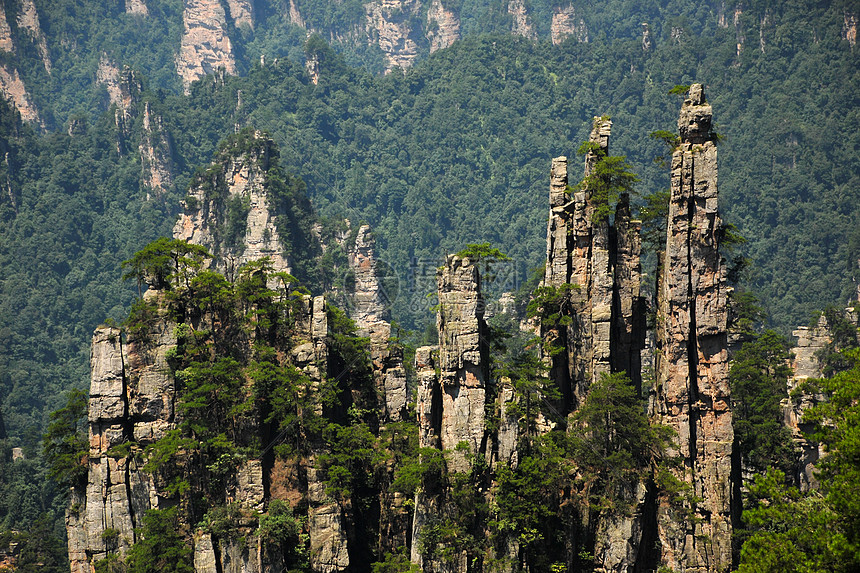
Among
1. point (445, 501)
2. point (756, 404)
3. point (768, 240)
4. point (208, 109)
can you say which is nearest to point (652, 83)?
point (768, 240)

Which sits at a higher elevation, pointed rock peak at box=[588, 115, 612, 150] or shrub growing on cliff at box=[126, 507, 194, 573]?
pointed rock peak at box=[588, 115, 612, 150]

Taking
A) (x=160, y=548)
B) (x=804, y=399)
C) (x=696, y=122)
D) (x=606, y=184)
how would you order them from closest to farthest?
(x=696, y=122) < (x=160, y=548) < (x=606, y=184) < (x=804, y=399)

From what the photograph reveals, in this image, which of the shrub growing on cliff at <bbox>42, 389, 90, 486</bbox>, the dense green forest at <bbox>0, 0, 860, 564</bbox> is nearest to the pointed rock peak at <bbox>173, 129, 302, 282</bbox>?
the dense green forest at <bbox>0, 0, 860, 564</bbox>

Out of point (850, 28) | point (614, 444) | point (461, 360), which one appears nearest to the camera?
point (614, 444)

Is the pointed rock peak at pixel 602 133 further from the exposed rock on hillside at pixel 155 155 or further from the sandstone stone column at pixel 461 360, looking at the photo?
the exposed rock on hillside at pixel 155 155

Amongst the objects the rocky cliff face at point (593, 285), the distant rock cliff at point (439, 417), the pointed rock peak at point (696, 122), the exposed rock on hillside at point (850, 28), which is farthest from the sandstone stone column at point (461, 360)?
the exposed rock on hillside at point (850, 28)

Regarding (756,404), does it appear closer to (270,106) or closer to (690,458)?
(690,458)

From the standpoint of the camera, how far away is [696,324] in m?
54.2

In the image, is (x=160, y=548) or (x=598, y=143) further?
(x=598, y=143)

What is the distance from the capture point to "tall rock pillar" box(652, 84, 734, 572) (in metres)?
53.8

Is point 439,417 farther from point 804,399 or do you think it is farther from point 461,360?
point 804,399

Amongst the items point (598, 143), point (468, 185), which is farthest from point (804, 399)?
point (468, 185)

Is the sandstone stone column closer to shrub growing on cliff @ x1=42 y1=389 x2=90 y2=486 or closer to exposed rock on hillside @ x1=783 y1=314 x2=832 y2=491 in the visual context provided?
exposed rock on hillside @ x1=783 y1=314 x2=832 y2=491

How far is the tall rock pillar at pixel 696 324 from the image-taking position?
53750 millimetres
